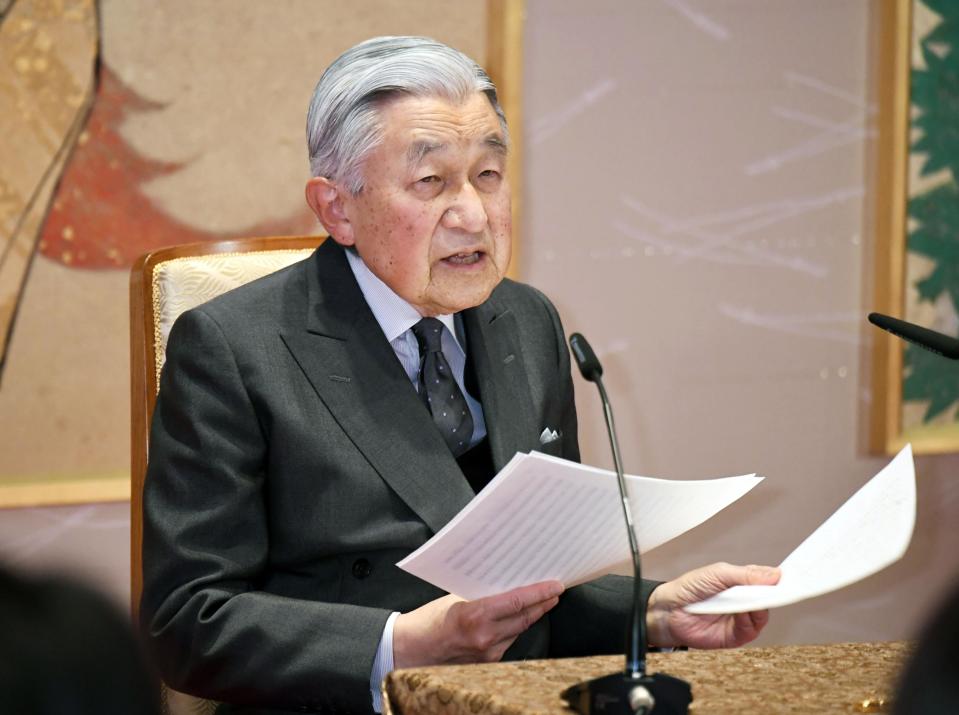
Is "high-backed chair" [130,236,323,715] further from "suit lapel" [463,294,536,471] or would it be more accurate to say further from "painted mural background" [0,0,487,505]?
"painted mural background" [0,0,487,505]

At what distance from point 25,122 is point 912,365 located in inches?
99.8

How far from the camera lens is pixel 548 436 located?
206cm

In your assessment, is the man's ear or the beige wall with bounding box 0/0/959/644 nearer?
the man's ear

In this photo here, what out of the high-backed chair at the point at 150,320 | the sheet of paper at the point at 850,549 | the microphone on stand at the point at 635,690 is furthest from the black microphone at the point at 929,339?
the high-backed chair at the point at 150,320

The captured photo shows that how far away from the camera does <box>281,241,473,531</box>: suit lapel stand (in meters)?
1.84

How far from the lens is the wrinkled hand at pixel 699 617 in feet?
5.55

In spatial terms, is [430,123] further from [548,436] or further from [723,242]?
[723,242]

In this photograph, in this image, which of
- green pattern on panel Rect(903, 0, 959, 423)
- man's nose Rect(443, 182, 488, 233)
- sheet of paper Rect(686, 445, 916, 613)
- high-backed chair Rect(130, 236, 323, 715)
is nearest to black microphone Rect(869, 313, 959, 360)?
sheet of paper Rect(686, 445, 916, 613)

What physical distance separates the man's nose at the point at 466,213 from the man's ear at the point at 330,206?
6.3 inches

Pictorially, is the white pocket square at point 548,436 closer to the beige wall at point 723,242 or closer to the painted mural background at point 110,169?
the painted mural background at point 110,169

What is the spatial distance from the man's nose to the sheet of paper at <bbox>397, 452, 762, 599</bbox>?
533 mm

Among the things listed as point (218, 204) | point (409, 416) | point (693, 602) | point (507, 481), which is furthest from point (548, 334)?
point (218, 204)

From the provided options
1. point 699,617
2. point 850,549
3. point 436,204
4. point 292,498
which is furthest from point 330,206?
point 850,549

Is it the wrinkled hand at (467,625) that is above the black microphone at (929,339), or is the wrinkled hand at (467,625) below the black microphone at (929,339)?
below
